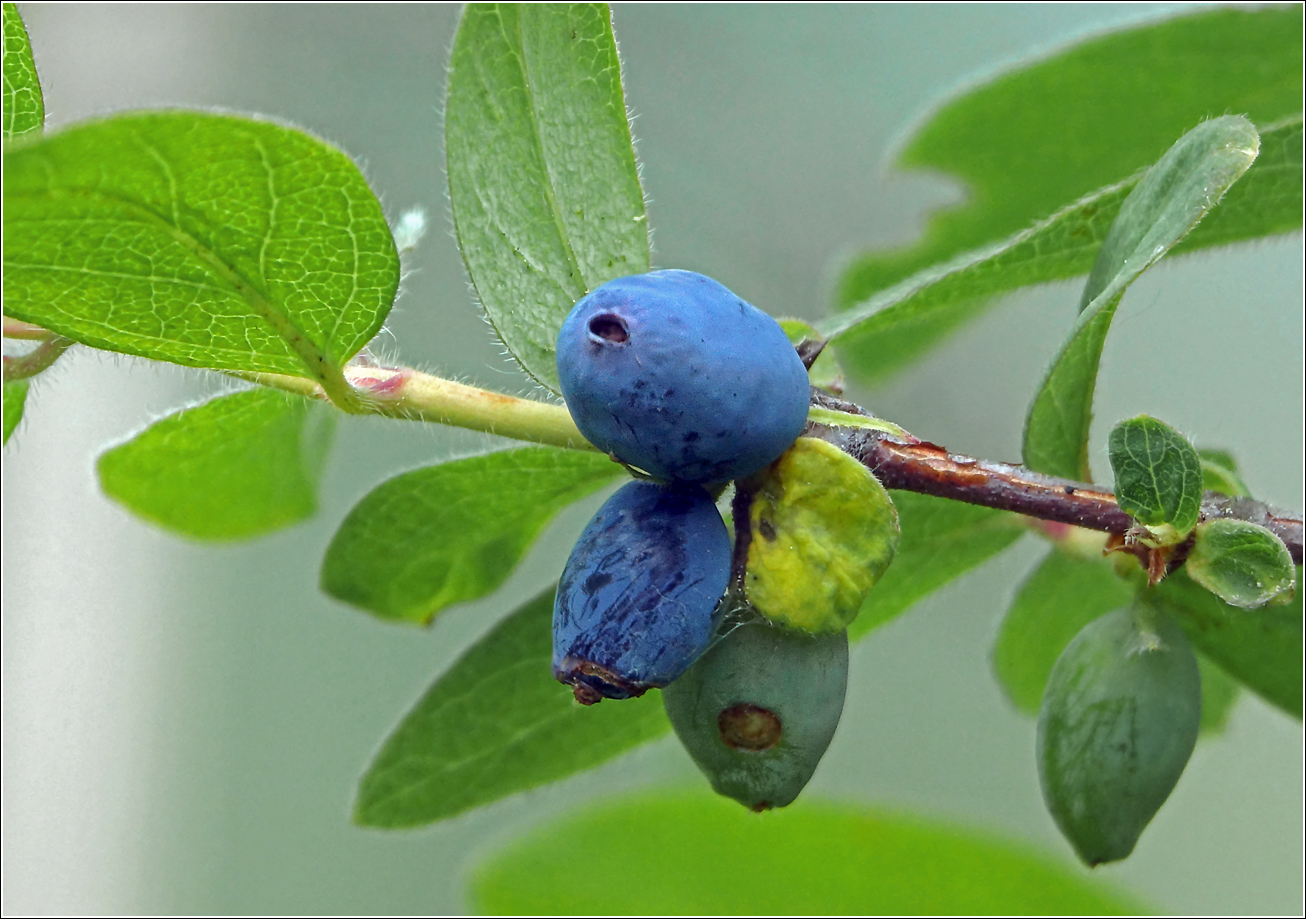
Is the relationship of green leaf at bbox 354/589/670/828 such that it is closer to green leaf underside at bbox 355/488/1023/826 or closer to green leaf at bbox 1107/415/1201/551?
green leaf underside at bbox 355/488/1023/826

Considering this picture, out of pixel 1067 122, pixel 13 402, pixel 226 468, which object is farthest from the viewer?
pixel 1067 122

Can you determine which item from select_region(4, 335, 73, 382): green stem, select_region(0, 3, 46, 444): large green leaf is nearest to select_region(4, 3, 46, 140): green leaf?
select_region(0, 3, 46, 444): large green leaf

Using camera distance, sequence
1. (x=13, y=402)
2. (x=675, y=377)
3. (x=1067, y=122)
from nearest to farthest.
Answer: (x=675, y=377) → (x=13, y=402) → (x=1067, y=122)

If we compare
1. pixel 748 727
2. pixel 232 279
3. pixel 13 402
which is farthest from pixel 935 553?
pixel 13 402

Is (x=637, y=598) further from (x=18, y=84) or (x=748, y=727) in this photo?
(x=18, y=84)

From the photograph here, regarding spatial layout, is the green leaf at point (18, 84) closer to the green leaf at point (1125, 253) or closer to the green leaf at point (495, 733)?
the green leaf at point (495, 733)
